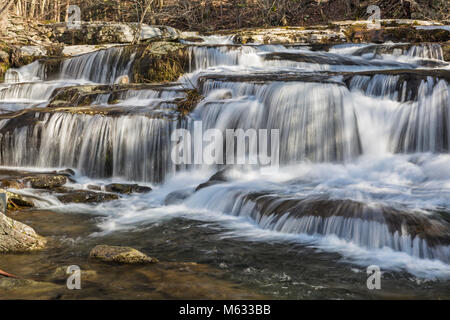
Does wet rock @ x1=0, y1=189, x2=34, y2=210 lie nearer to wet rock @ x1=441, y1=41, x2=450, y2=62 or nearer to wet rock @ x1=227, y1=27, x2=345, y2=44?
wet rock @ x1=441, y1=41, x2=450, y2=62

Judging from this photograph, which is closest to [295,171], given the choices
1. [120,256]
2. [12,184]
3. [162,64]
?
[120,256]

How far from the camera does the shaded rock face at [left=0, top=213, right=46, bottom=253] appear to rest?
4703 mm

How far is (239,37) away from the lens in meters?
16.4

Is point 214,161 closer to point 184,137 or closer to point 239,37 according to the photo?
point 184,137

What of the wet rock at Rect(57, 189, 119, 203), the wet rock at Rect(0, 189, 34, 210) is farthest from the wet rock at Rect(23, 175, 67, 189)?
the wet rock at Rect(0, 189, 34, 210)

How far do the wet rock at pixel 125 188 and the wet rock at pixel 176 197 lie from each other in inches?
29.9

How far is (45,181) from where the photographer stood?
8039mm

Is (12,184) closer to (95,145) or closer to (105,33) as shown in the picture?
(95,145)

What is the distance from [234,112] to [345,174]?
256cm

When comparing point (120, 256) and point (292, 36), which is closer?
point (120, 256)

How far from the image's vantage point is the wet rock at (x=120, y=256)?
4340 millimetres

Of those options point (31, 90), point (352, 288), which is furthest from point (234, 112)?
point (31, 90)

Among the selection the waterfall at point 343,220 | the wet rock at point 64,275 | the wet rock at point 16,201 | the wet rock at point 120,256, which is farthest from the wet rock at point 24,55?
the wet rock at point 64,275

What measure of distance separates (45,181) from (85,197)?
3.53 feet
